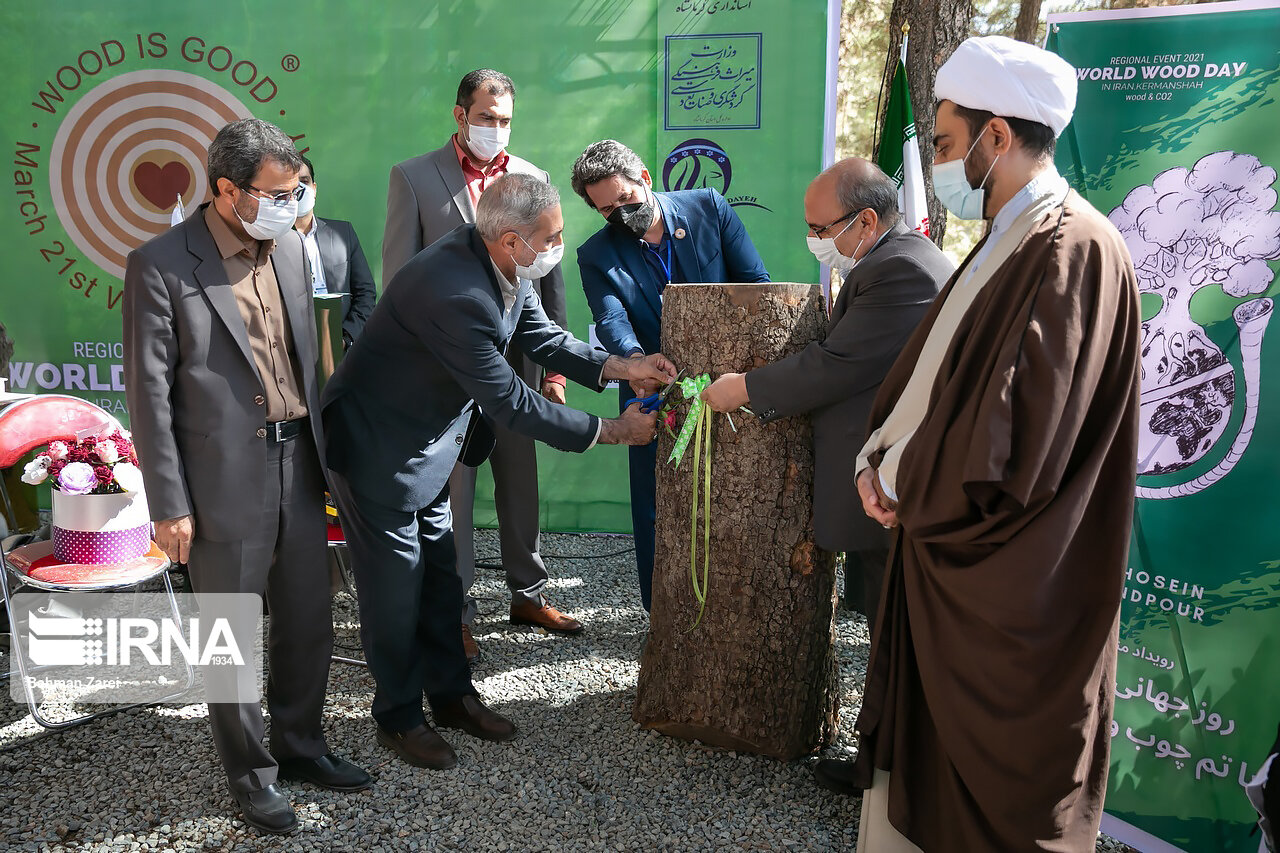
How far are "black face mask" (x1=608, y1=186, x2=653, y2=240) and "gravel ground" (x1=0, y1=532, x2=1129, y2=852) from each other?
6.05ft

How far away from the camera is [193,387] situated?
8.91 ft

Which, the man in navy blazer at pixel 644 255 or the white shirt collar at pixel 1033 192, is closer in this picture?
the white shirt collar at pixel 1033 192

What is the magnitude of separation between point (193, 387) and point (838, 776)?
2.28 meters

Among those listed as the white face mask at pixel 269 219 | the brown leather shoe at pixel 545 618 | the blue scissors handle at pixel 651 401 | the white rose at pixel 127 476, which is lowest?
the brown leather shoe at pixel 545 618

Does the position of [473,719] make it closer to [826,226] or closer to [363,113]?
[826,226]

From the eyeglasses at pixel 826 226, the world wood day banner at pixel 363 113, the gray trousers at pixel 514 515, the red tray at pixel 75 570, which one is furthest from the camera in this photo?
the world wood day banner at pixel 363 113

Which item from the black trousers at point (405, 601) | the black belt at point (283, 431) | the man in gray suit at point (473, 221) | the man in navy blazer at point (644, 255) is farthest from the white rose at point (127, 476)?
the man in navy blazer at point (644, 255)

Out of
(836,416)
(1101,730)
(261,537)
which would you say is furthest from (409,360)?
(1101,730)

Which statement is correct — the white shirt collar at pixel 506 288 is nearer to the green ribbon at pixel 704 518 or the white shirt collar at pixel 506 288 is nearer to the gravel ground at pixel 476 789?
the green ribbon at pixel 704 518

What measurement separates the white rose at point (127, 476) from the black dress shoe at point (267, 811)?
1.31 metres

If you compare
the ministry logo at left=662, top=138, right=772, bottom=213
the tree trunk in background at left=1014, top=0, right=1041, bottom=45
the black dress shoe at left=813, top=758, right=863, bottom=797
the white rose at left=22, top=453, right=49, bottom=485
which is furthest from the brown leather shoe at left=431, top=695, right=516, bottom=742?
the tree trunk in background at left=1014, top=0, right=1041, bottom=45

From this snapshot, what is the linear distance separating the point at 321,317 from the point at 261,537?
0.83 meters

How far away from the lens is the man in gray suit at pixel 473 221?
4.23 meters

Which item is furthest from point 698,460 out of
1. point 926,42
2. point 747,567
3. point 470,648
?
point 926,42
